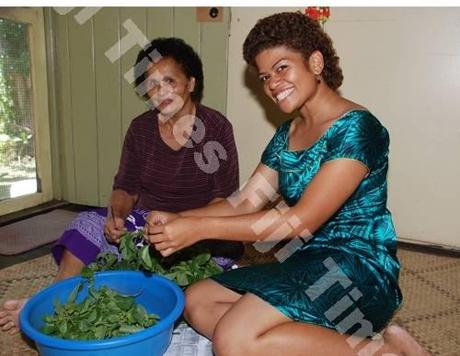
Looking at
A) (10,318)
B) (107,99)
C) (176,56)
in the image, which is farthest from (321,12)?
(10,318)

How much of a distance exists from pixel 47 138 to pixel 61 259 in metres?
1.27

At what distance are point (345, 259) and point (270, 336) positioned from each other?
0.25 meters

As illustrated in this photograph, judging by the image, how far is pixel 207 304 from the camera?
1.20 m

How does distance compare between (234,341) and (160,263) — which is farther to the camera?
(160,263)

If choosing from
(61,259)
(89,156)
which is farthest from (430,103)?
(89,156)

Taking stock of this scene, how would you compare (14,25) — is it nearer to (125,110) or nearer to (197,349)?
(125,110)

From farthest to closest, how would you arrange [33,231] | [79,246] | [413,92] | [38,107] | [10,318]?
[38,107]
[33,231]
[413,92]
[79,246]
[10,318]

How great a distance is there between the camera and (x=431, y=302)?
5.01ft

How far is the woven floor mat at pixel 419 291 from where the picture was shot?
1.28 m

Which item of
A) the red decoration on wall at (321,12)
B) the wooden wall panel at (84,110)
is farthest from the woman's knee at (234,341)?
the wooden wall panel at (84,110)

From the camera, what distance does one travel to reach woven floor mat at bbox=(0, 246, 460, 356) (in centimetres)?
128

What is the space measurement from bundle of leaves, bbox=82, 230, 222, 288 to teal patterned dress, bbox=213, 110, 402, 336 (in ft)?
0.75

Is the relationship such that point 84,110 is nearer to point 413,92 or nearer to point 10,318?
point 10,318

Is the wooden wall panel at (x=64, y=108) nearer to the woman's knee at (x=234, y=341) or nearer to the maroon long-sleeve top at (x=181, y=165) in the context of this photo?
the maroon long-sleeve top at (x=181, y=165)
